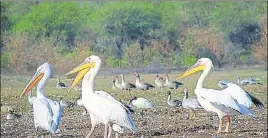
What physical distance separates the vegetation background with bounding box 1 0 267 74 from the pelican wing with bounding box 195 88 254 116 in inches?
666

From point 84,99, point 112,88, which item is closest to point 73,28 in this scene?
point 112,88

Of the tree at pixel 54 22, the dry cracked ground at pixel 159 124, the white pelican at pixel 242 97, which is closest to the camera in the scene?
the dry cracked ground at pixel 159 124

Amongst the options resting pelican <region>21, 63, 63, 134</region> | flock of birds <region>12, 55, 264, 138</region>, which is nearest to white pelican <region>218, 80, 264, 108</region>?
flock of birds <region>12, 55, 264, 138</region>

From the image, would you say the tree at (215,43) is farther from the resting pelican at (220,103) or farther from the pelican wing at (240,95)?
the resting pelican at (220,103)

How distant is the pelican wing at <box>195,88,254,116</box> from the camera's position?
9367 mm

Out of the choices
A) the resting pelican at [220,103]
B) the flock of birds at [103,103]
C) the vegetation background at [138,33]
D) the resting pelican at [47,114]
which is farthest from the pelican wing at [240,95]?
the vegetation background at [138,33]

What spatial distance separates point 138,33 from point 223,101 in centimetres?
2748

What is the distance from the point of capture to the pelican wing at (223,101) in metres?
9.37

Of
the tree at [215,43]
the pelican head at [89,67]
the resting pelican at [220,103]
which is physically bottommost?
the tree at [215,43]

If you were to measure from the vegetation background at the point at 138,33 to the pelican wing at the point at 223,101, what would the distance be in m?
16.9

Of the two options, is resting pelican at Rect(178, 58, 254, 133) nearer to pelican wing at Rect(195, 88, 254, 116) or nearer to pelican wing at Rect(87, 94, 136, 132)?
pelican wing at Rect(195, 88, 254, 116)

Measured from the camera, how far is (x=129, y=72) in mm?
26953

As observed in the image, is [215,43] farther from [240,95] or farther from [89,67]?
[89,67]

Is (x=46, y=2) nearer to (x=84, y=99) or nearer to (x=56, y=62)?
(x=56, y=62)
